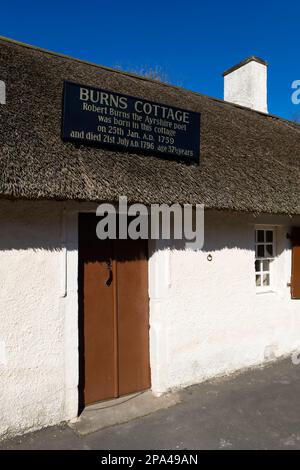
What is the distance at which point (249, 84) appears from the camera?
1024 centimetres

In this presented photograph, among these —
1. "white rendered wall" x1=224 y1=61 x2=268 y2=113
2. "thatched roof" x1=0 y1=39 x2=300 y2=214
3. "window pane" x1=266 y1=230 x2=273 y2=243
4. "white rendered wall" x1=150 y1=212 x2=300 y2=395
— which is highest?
"white rendered wall" x1=224 y1=61 x2=268 y2=113

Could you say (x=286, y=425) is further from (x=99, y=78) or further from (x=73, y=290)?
(x=99, y=78)

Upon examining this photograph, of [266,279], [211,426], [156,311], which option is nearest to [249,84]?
[266,279]

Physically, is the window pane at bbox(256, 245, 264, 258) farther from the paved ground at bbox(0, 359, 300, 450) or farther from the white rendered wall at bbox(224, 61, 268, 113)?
the white rendered wall at bbox(224, 61, 268, 113)

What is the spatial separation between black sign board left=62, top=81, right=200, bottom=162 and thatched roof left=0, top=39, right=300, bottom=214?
0.14 meters

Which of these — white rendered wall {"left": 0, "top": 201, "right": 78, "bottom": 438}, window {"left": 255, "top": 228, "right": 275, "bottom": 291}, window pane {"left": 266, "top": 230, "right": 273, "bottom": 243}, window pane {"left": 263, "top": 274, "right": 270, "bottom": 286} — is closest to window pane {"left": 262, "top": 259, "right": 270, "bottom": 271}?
window {"left": 255, "top": 228, "right": 275, "bottom": 291}

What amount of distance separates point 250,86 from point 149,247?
23.1 feet

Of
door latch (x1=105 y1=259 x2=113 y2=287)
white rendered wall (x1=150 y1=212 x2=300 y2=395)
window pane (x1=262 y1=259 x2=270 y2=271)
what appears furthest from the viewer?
window pane (x1=262 y1=259 x2=270 y2=271)

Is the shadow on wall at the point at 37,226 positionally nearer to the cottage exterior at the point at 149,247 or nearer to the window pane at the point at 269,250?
the cottage exterior at the point at 149,247

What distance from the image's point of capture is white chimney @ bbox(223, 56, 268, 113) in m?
10.1

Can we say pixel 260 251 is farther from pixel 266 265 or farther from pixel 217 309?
pixel 217 309

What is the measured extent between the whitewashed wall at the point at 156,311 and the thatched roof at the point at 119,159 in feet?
1.47

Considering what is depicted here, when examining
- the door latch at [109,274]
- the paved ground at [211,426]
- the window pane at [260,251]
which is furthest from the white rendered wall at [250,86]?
the paved ground at [211,426]

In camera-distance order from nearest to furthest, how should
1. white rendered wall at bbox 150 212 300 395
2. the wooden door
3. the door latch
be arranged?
1. the wooden door
2. the door latch
3. white rendered wall at bbox 150 212 300 395
